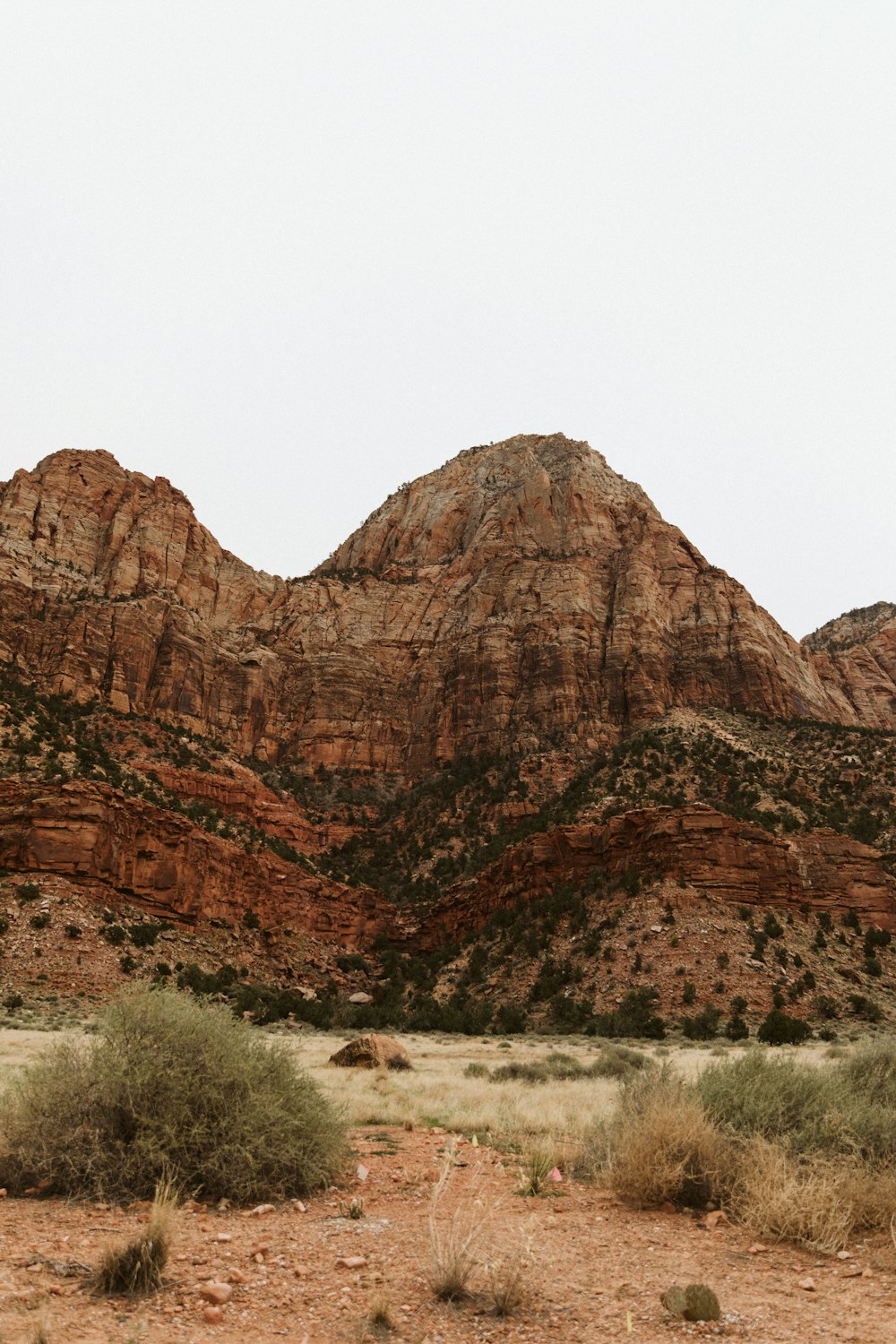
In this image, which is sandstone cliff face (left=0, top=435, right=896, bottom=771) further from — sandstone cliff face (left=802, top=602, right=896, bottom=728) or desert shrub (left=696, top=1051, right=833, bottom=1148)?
desert shrub (left=696, top=1051, right=833, bottom=1148)

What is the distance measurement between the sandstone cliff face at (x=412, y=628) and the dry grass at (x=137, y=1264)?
59.9m

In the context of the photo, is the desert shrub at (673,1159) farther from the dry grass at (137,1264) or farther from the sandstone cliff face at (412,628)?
the sandstone cliff face at (412,628)

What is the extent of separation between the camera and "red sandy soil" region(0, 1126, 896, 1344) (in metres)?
4.84

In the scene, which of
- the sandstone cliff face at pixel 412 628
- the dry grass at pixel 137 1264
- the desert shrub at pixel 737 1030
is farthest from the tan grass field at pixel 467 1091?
the sandstone cliff face at pixel 412 628

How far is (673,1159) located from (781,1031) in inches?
878

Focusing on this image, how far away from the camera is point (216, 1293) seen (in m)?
5.14

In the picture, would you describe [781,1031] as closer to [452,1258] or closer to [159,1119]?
[159,1119]

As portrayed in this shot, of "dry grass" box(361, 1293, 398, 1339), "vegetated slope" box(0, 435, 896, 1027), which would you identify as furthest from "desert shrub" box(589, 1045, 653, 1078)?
"vegetated slope" box(0, 435, 896, 1027)

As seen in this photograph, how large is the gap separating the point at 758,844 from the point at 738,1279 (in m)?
38.4

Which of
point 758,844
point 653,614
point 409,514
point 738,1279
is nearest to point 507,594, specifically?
point 653,614

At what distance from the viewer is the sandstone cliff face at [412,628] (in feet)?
224

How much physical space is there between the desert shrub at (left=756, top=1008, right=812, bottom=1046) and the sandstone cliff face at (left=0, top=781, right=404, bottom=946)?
98.5 feet

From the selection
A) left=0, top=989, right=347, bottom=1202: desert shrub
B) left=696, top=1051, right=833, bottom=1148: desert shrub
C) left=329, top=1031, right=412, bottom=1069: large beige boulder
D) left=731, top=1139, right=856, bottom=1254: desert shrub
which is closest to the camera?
left=731, top=1139, right=856, bottom=1254: desert shrub

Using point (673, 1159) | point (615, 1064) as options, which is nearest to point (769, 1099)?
point (673, 1159)
